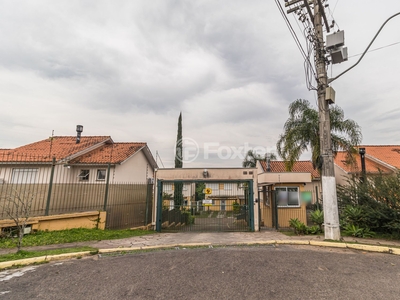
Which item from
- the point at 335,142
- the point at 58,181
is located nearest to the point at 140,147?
the point at 58,181

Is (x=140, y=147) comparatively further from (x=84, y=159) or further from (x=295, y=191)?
(x=295, y=191)

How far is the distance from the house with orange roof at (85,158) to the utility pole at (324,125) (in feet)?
38.1

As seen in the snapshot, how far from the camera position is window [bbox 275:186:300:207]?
539 inches

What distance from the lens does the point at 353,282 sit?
3953mm

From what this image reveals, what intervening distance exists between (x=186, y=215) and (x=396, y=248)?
10.00m

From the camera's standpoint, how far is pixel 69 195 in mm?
8922

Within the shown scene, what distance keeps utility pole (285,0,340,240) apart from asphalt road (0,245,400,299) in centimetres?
159

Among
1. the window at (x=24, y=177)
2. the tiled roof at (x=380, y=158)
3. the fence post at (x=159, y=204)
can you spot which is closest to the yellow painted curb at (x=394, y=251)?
the fence post at (x=159, y=204)

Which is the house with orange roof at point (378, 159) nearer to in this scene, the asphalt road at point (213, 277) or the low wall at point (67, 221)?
the asphalt road at point (213, 277)

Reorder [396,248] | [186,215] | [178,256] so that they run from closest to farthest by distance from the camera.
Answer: [178,256], [396,248], [186,215]

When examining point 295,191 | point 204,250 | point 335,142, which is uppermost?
point 335,142

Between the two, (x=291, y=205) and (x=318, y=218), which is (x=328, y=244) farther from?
Result: (x=291, y=205)

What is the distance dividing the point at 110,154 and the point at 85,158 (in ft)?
5.47

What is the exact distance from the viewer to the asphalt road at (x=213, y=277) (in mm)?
3523
